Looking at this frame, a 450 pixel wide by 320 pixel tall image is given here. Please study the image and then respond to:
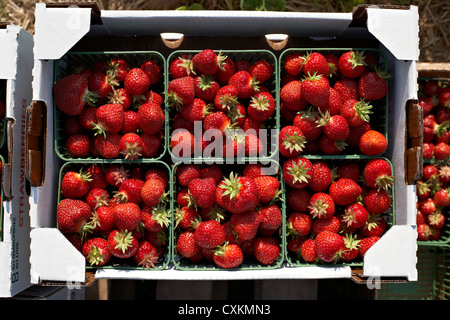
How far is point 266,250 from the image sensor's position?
161 centimetres

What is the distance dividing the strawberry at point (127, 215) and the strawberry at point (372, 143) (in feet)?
3.42

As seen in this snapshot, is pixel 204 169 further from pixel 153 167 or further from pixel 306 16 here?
pixel 306 16

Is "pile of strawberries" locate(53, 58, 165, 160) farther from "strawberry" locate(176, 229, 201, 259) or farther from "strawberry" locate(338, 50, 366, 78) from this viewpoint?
"strawberry" locate(338, 50, 366, 78)

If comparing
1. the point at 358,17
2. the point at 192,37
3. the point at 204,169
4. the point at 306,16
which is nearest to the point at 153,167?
the point at 204,169

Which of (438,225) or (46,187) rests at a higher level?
(46,187)

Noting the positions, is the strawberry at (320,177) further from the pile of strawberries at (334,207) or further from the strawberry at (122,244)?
the strawberry at (122,244)

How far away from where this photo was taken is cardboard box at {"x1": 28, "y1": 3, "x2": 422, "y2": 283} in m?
1.55

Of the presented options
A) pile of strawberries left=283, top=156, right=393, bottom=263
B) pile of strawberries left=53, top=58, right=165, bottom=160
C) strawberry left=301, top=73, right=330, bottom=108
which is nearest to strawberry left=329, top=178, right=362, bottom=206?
pile of strawberries left=283, top=156, right=393, bottom=263

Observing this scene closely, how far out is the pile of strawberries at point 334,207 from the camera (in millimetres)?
1579

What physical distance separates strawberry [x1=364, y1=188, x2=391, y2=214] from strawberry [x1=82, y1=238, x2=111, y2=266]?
3.92ft

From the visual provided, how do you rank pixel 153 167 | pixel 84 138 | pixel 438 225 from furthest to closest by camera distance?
1. pixel 438 225
2. pixel 153 167
3. pixel 84 138

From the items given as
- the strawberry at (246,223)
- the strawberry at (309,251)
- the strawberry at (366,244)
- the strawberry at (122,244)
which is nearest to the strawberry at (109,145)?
the strawberry at (122,244)

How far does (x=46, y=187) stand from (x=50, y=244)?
27cm

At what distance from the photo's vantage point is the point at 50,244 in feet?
5.06
